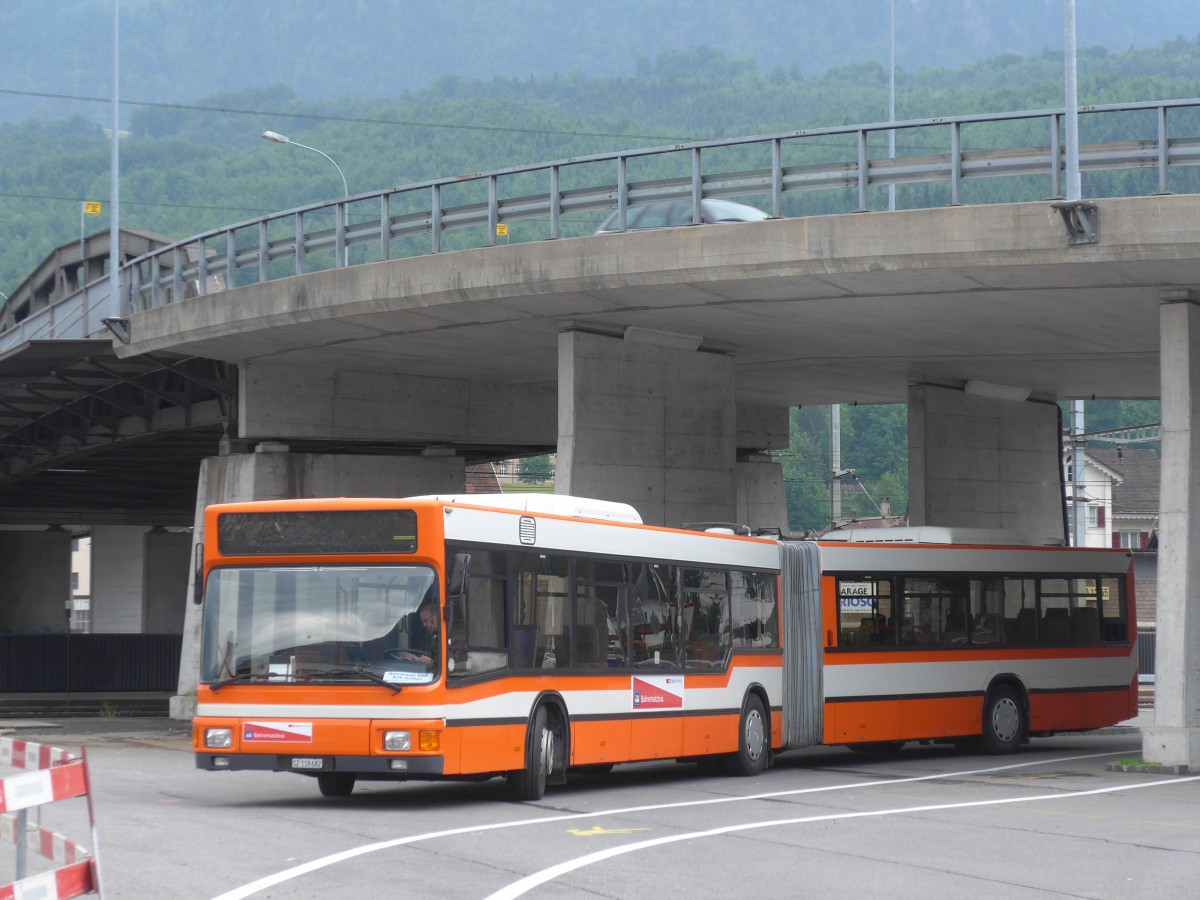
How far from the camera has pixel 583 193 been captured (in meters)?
21.6

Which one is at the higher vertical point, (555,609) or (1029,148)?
(1029,148)

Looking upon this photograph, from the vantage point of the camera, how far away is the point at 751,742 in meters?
18.5

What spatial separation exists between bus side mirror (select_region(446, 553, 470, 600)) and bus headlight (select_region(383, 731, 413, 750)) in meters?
1.15

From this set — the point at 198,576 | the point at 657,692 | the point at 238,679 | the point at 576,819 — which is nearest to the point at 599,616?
the point at 657,692

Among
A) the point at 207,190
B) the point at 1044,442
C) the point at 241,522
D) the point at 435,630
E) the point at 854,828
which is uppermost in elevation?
the point at 207,190

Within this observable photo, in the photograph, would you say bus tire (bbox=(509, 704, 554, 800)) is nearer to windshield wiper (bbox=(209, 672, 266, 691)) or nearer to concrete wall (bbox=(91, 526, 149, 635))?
windshield wiper (bbox=(209, 672, 266, 691))

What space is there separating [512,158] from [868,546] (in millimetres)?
113169

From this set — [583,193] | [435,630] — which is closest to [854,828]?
[435,630]

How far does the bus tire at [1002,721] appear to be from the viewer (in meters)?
21.8

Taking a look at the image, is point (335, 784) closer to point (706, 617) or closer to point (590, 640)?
point (590, 640)

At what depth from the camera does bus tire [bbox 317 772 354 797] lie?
15062 mm

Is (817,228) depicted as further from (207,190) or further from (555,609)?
(207,190)

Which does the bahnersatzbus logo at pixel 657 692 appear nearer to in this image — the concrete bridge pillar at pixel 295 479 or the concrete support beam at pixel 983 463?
the concrete support beam at pixel 983 463

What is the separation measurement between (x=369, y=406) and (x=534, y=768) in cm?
1629
